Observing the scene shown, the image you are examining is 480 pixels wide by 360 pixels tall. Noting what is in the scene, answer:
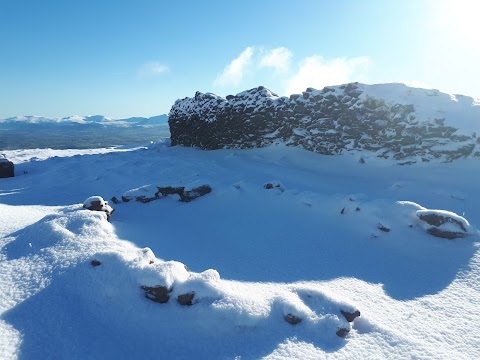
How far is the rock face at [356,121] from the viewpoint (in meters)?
15.6

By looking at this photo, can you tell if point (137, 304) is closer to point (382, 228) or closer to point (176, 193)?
point (176, 193)

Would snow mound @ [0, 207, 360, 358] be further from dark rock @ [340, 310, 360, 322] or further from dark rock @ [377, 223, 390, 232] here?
dark rock @ [377, 223, 390, 232]

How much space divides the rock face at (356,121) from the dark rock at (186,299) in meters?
13.8

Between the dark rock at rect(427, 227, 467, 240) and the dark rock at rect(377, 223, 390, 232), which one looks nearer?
the dark rock at rect(427, 227, 467, 240)

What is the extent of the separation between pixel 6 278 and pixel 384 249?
9.67 meters

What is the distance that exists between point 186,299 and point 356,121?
1475cm

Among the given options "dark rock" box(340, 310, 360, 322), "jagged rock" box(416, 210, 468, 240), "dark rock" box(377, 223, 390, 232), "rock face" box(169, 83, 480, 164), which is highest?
"rock face" box(169, 83, 480, 164)

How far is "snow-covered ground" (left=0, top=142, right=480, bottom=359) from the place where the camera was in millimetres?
5289

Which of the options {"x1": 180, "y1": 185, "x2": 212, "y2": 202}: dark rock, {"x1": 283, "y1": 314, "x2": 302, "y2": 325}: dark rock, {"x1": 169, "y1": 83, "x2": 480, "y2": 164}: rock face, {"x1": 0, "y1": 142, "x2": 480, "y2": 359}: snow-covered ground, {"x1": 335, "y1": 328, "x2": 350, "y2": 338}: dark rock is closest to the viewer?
{"x1": 0, "y1": 142, "x2": 480, "y2": 359}: snow-covered ground

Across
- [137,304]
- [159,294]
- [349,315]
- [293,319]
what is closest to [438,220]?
[349,315]

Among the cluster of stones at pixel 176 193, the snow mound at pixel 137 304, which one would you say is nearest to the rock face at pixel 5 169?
the cluster of stones at pixel 176 193

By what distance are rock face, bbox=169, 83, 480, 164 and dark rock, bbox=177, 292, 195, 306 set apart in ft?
45.2

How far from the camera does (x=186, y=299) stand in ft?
19.2

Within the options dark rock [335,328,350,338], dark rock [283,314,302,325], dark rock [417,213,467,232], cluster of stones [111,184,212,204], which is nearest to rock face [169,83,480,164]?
dark rock [417,213,467,232]
